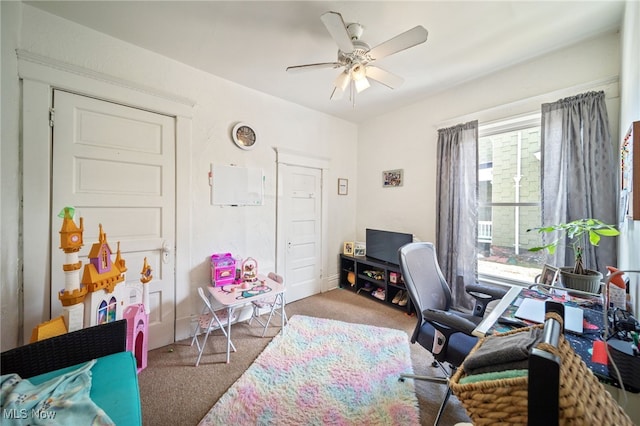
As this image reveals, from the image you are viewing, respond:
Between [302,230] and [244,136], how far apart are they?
1466 millimetres

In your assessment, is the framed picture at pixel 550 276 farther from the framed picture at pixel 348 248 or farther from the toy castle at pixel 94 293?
the toy castle at pixel 94 293

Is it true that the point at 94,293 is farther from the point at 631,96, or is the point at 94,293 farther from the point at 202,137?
the point at 631,96

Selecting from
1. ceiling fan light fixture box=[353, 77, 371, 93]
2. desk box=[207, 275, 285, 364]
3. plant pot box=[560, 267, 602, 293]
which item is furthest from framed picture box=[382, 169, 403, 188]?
desk box=[207, 275, 285, 364]

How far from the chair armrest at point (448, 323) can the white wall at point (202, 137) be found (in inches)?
82.6

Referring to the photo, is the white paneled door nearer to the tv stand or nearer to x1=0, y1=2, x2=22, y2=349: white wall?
x1=0, y1=2, x2=22, y2=349: white wall

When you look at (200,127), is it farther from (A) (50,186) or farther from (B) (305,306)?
(B) (305,306)

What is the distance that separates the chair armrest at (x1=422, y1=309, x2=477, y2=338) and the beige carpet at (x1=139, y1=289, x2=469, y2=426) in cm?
66

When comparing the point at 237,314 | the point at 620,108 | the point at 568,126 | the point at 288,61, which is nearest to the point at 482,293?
the point at 568,126

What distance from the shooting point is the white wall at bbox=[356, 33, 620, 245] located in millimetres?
1952

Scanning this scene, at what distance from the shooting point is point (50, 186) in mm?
1714

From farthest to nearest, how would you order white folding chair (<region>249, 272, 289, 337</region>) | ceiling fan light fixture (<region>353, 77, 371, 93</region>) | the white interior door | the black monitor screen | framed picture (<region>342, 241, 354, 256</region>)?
framed picture (<region>342, 241, 354, 256</region>) → the white interior door → the black monitor screen → white folding chair (<region>249, 272, 289, 337</region>) → ceiling fan light fixture (<region>353, 77, 371, 93</region>)

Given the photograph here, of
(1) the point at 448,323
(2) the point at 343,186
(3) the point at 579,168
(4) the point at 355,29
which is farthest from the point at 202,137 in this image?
(3) the point at 579,168

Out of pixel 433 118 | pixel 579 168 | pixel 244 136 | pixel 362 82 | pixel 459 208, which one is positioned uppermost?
pixel 433 118

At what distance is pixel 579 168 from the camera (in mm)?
1930
